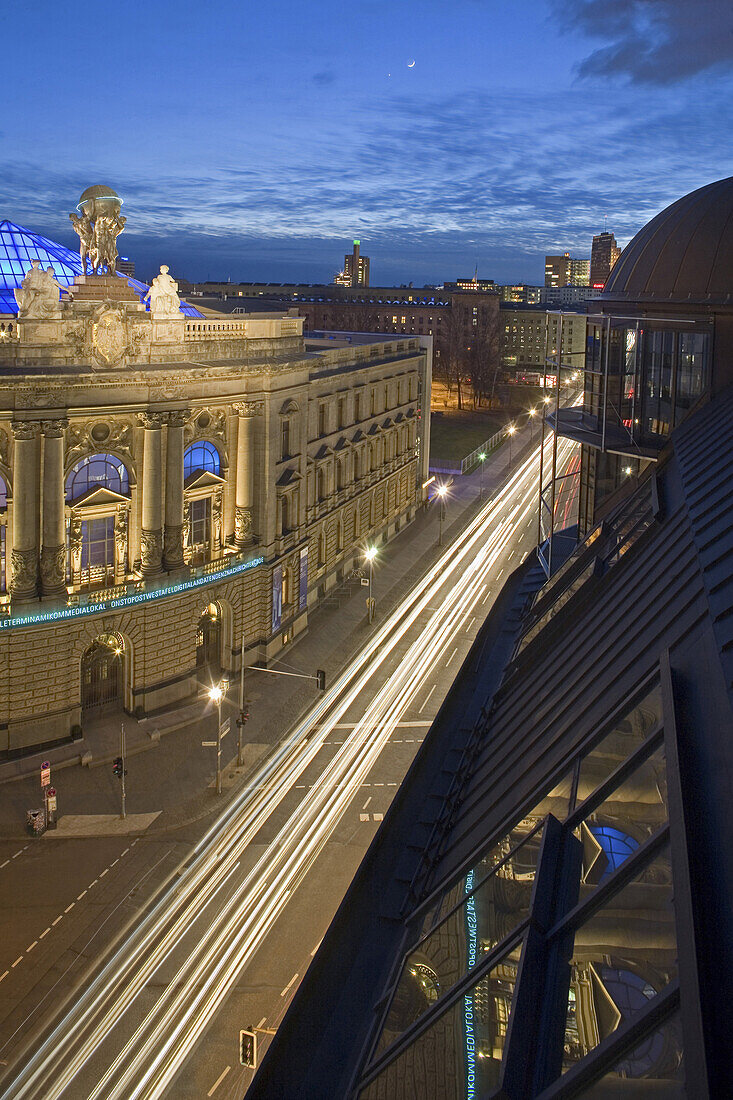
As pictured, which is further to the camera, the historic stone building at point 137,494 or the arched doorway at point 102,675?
the arched doorway at point 102,675

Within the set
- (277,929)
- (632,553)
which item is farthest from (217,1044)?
(632,553)

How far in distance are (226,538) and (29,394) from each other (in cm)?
1476

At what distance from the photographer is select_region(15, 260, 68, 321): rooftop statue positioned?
1646 inches

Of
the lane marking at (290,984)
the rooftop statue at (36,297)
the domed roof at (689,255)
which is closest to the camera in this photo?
the lane marking at (290,984)

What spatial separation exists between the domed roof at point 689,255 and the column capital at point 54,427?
983 inches

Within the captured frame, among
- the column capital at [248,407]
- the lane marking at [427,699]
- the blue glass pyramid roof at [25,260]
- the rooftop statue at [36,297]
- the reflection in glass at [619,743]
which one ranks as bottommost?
the lane marking at [427,699]

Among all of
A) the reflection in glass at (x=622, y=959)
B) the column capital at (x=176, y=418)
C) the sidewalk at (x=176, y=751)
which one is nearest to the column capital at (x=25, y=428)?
the column capital at (x=176, y=418)

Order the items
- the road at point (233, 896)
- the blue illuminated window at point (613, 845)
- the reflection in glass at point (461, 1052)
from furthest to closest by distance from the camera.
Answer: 1. the road at point (233, 896)
2. the blue illuminated window at point (613, 845)
3. the reflection in glass at point (461, 1052)

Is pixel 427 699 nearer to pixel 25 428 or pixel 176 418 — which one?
pixel 176 418

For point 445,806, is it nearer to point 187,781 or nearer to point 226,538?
point 187,781

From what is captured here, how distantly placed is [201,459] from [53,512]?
10.1 metres

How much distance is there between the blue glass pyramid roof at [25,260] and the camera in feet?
181

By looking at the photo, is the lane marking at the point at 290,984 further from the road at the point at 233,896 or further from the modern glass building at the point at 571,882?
the modern glass building at the point at 571,882

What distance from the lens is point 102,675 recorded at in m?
47.0
